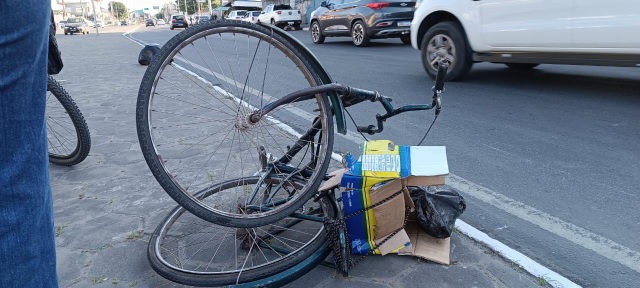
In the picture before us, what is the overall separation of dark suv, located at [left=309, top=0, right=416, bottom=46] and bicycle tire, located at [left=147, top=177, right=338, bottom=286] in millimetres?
10338

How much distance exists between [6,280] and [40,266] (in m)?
0.08

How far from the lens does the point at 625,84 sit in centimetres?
570

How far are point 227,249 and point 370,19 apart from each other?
35.8ft

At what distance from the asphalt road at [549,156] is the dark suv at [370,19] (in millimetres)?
5792

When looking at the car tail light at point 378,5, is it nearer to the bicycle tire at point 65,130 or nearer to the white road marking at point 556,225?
the bicycle tire at point 65,130

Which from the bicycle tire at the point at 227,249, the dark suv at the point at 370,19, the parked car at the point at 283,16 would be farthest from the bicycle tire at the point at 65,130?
the parked car at the point at 283,16

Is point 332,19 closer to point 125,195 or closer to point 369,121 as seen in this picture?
point 369,121

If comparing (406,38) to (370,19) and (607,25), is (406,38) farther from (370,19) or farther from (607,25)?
(607,25)

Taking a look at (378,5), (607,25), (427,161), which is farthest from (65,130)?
(378,5)

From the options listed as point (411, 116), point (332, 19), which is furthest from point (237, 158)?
point (332, 19)

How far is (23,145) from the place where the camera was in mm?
1069

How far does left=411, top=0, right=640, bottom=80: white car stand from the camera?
184 inches

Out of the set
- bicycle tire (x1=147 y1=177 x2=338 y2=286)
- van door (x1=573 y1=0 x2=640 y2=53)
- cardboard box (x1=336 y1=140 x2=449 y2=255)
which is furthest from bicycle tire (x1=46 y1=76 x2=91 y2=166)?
van door (x1=573 y1=0 x2=640 y2=53)

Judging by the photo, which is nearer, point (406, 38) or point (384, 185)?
point (384, 185)
